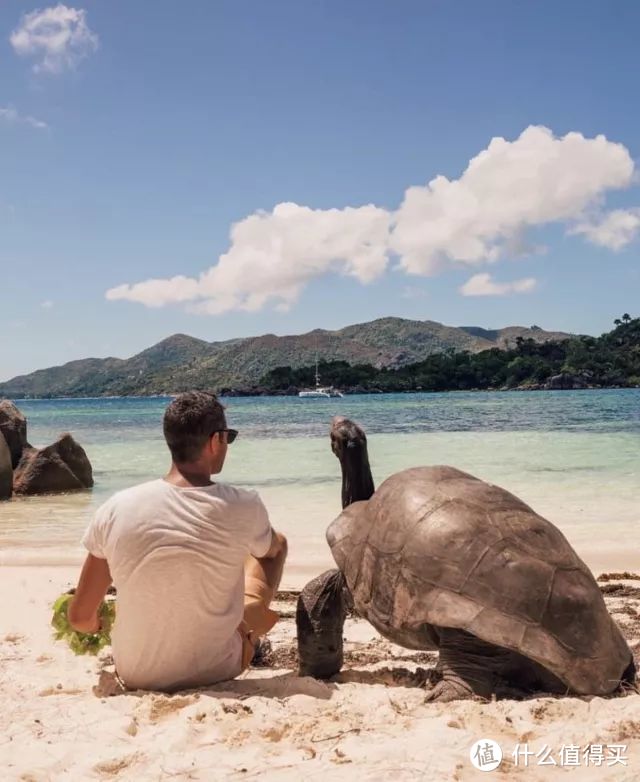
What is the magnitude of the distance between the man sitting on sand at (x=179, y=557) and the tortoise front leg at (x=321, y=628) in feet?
2.66

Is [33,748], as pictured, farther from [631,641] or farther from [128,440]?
[128,440]

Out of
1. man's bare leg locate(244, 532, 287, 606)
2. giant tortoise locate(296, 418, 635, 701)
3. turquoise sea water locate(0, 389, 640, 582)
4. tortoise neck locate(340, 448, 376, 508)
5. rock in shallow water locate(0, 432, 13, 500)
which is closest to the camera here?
giant tortoise locate(296, 418, 635, 701)

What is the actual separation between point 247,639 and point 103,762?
3.70 ft

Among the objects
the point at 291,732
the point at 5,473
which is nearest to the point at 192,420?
the point at 291,732

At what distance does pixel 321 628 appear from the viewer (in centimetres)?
460

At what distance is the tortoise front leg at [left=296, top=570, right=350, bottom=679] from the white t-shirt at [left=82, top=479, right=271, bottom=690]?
86 cm

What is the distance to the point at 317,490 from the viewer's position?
15.5 meters

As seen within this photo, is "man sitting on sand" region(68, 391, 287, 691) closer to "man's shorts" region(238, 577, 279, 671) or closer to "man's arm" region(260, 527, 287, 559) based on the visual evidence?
"man's arm" region(260, 527, 287, 559)

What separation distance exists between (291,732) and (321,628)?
1.24 m

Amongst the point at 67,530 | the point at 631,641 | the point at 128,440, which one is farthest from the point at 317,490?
the point at 128,440

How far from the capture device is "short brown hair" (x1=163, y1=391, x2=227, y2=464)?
3564mm

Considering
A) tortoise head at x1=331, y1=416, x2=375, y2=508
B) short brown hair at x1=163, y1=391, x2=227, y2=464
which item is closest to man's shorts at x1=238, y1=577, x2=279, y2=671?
short brown hair at x1=163, y1=391, x2=227, y2=464

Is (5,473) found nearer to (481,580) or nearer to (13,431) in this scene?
(13,431)

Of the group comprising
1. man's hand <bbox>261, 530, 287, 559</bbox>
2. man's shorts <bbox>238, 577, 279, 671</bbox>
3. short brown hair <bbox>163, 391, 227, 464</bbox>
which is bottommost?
man's shorts <bbox>238, 577, 279, 671</bbox>
